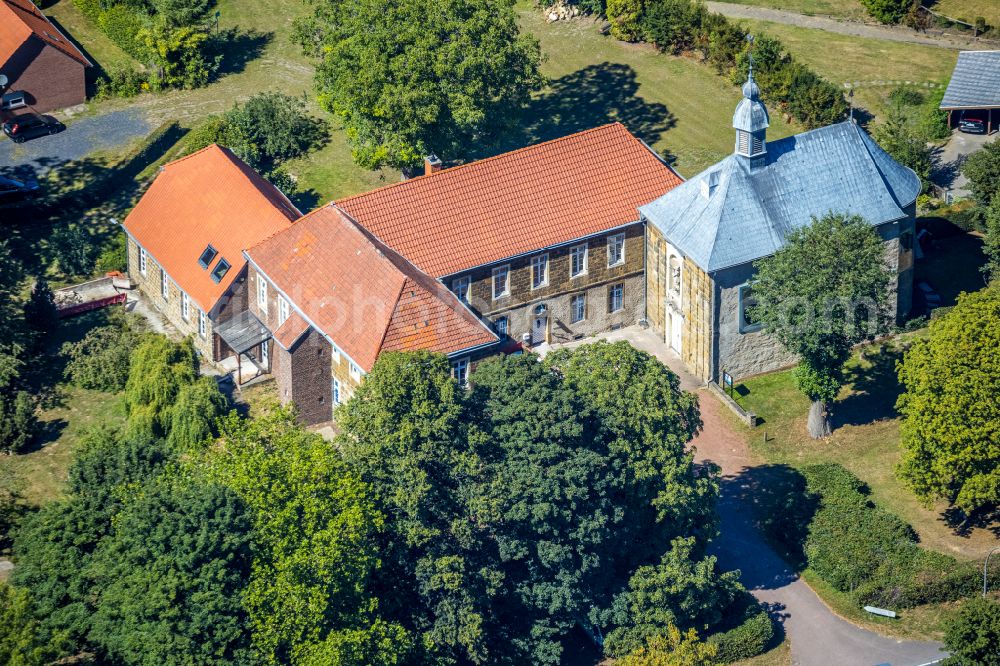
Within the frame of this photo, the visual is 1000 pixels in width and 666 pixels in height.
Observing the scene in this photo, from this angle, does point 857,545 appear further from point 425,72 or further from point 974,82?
point 974,82

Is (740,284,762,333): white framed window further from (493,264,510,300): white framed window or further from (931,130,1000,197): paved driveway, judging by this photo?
(931,130,1000,197): paved driveway

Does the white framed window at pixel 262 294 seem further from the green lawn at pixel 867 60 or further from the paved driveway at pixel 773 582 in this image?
the green lawn at pixel 867 60

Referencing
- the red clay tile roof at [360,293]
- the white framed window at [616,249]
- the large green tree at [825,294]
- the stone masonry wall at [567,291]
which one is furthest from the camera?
the white framed window at [616,249]

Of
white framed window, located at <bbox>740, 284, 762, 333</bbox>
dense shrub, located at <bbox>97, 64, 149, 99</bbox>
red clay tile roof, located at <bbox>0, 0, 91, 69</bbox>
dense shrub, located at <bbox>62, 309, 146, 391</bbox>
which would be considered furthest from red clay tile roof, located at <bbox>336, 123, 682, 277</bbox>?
red clay tile roof, located at <bbox>0, 0, 91, 69</bbox>

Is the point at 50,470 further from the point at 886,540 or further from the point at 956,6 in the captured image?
the point at 956,6

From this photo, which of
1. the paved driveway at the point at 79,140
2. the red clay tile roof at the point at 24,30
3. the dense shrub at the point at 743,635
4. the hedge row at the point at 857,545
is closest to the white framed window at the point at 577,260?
the hedge row at the point at 857,545

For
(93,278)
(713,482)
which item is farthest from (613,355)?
(93,278)
